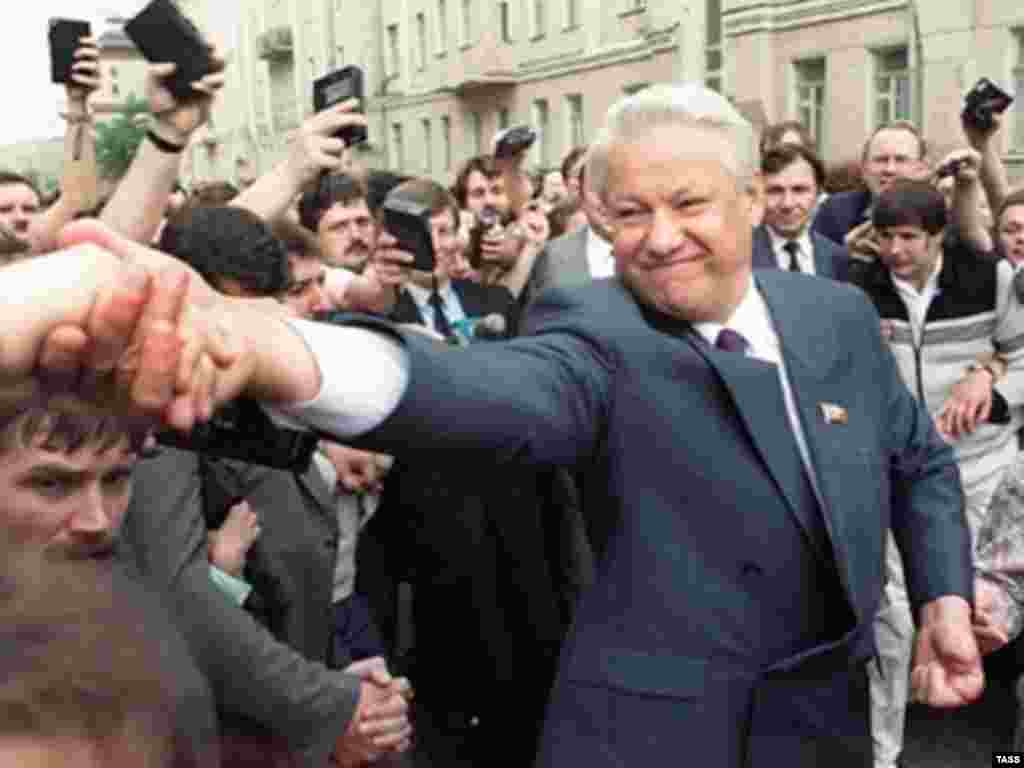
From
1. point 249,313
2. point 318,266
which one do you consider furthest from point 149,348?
point 318,266

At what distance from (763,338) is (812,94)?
A: 19211 mm

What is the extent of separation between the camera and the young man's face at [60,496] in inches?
48.8

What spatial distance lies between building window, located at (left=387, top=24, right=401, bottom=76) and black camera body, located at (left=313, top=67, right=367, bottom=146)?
35.1 meters

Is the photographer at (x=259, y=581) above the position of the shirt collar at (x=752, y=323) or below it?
below

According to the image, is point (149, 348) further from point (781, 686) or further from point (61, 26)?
point (61, 26)

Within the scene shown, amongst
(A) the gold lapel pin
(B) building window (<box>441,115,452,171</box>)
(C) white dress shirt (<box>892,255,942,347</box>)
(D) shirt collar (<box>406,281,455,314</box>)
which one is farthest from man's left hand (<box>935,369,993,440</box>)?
(B) building window (<box>441,115,452,171</box>)

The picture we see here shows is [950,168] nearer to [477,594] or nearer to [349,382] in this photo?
[477,594]

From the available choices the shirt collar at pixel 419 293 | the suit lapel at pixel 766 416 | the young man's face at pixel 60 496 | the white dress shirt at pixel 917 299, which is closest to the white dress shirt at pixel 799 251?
the white dress shirt at pixel 917 299

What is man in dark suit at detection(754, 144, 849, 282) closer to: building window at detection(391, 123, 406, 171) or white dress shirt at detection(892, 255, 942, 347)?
white dress shirt at detection(892, 255, 942, 347)

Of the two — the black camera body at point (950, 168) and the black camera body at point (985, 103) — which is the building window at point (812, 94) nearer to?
the black camera body at point (985, 103)

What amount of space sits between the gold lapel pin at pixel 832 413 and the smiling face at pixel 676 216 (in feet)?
0.77

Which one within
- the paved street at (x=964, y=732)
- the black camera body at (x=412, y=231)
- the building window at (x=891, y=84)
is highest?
the building window at (x=891, y=84)

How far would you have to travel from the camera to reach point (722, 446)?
6.35 feet

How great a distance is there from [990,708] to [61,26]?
12.2 ft
